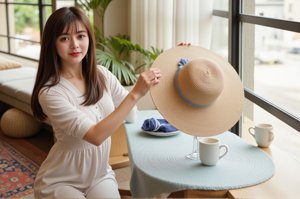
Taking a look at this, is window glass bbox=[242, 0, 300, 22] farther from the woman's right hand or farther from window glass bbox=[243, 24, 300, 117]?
the woman's right hand

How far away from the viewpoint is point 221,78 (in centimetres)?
159

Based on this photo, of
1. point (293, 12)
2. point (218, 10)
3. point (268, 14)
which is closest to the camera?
point (293, 12)

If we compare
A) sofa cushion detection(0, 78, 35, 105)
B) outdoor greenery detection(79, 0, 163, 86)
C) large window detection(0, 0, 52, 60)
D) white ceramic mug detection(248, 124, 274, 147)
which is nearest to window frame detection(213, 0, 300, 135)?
white ceramic mug detection(248, 124, 274, 147)

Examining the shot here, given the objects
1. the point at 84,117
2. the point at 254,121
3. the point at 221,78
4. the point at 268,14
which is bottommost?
the point at 254,121

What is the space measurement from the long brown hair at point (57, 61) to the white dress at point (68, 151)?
39mm

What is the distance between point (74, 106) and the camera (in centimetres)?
163

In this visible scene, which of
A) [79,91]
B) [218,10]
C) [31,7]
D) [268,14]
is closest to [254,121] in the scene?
[268,14]

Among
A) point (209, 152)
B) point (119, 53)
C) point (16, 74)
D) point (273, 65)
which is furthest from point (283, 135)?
A: point (16, 74)

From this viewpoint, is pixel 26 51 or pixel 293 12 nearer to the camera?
pixel 293 12

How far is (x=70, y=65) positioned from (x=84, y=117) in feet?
0.86

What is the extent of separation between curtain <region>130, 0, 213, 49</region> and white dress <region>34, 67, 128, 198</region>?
63.7 inches

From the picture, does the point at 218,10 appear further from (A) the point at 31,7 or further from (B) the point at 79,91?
(A) the point at 31,7

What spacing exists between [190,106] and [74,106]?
0.45 metres

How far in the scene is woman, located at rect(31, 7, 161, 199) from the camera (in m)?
1.53
